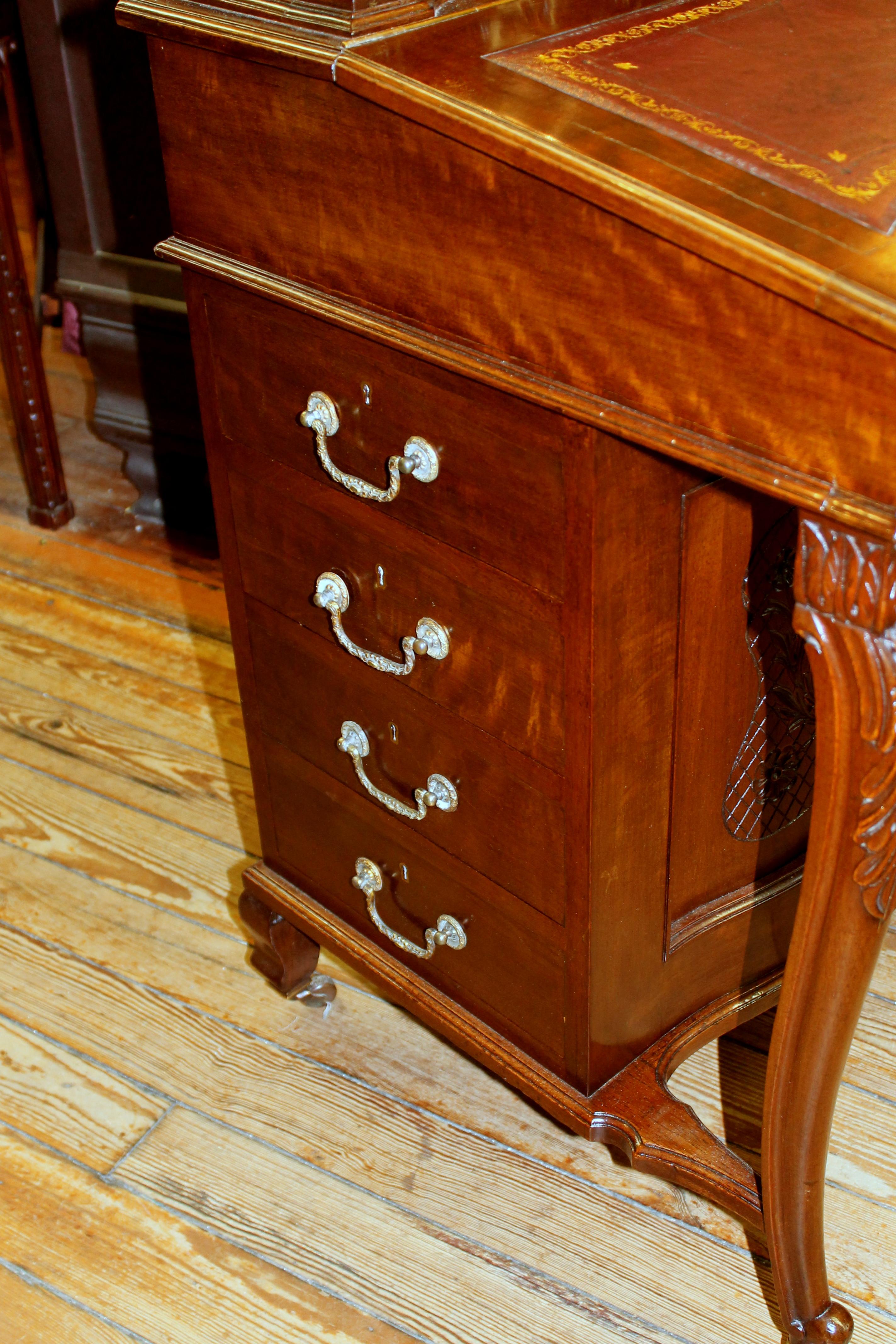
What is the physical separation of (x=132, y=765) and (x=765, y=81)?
147 cm

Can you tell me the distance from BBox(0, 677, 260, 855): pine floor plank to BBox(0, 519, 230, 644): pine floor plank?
0.94 feet

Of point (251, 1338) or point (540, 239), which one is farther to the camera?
point (251, 1338)

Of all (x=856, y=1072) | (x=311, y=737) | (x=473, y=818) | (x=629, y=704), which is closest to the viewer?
(x=629, y=704)

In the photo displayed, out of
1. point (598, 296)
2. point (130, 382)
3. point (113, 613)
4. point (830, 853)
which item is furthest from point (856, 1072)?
point (130, 382)

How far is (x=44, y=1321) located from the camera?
4.51 ft

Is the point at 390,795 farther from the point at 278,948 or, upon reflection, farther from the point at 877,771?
the point at 877,771

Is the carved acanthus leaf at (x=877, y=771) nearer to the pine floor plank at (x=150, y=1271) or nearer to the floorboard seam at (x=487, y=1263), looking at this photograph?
the floorboard seam at (x=487, y=1263)

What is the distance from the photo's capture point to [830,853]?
38.1 inches

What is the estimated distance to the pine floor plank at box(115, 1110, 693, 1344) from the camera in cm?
135

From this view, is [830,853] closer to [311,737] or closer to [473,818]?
[473,818]

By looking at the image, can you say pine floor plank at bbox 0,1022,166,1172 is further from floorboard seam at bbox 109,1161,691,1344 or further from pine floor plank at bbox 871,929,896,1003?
pine floor plank at bbox 871,929,896,1003

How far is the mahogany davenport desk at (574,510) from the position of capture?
844 mm

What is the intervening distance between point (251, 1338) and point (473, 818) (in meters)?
0.56

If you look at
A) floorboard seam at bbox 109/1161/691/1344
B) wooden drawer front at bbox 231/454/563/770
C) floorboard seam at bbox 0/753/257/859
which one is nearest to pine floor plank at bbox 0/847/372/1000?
floorboard seam at bbox 0/753/257/859
